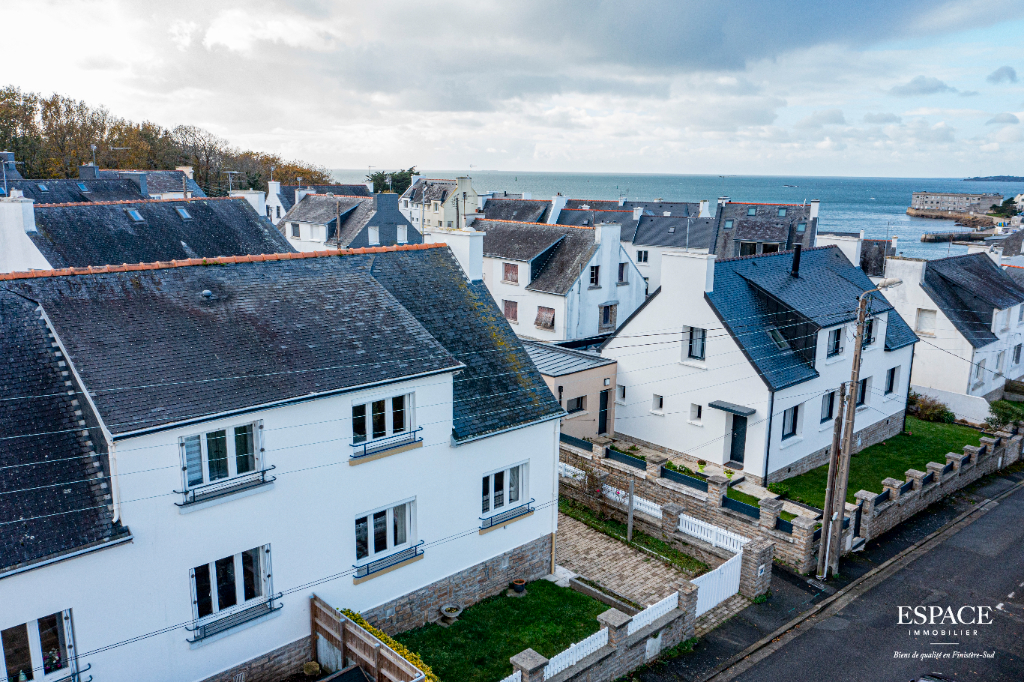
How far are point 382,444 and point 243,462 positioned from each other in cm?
322

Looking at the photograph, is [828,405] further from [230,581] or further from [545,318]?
[230,581]

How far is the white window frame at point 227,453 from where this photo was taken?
13664mm

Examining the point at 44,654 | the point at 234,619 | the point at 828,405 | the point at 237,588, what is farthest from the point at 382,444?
the point at 828,405

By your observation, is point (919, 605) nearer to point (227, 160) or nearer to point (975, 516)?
point (975, 516)

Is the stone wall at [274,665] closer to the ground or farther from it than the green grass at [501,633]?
farther from it

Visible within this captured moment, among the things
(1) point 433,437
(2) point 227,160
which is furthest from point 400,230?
(2) point 227,160

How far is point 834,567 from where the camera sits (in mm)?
22422

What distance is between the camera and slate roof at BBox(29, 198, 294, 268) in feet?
99.6

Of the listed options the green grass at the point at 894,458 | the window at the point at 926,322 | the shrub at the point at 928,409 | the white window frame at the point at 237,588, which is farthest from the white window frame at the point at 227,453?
the window at the point at 926,322

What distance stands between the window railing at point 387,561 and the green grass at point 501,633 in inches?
82.7

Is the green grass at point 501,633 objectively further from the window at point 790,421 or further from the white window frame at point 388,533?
the window at point 790,421

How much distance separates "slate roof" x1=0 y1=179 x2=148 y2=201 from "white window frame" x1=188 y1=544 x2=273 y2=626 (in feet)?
148

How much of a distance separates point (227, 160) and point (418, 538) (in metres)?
120

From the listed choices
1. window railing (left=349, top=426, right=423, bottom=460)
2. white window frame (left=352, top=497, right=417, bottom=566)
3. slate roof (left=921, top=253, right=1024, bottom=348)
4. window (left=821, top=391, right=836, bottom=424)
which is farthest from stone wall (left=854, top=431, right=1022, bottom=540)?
window railing (left=349, top=426, right=423, bottom=460)
